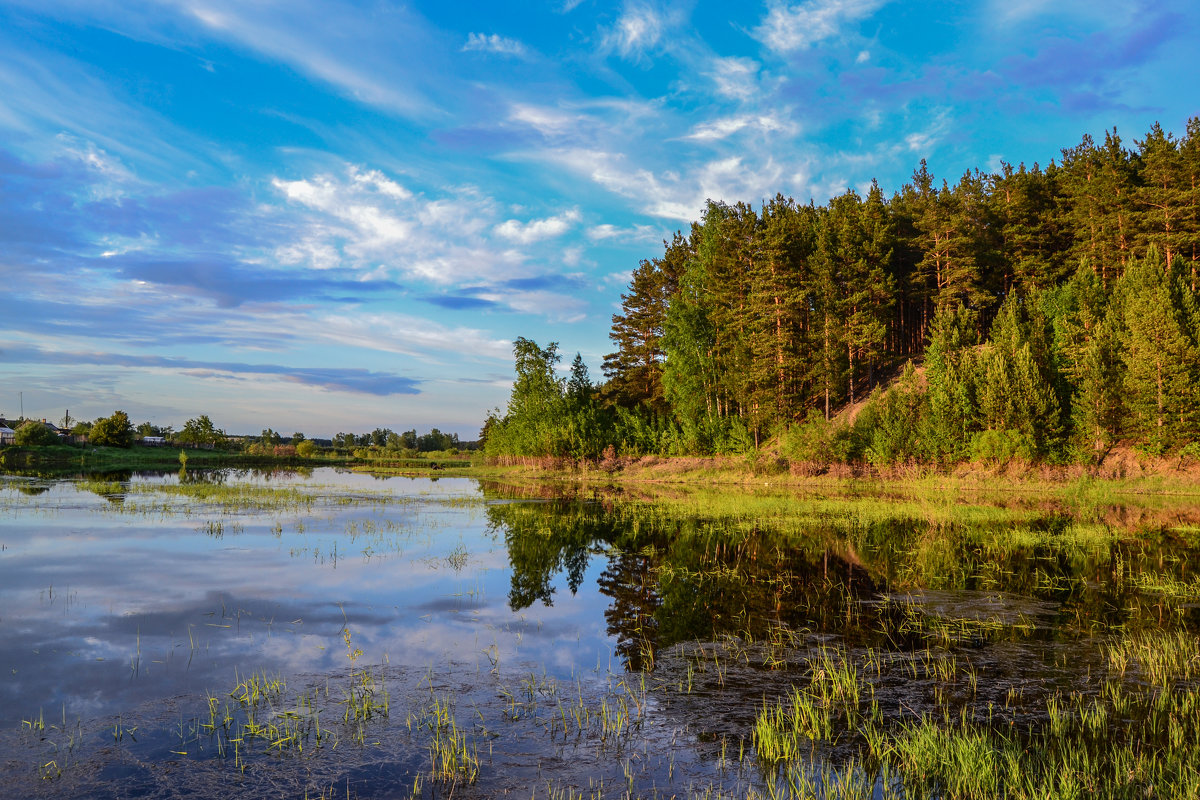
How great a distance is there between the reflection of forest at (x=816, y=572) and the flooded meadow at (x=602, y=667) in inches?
5.4

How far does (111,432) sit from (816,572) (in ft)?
398

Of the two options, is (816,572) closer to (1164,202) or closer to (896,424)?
(896,424)

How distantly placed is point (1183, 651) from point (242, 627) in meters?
17.0

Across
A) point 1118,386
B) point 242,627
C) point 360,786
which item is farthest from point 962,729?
point 1118,386

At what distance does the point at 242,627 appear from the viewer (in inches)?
507

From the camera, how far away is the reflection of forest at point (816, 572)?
13.5 m

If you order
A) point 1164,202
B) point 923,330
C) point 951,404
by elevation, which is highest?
point 1164,202

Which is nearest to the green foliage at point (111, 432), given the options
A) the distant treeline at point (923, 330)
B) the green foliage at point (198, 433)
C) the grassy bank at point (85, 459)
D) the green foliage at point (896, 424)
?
the grassy bank at point (85, 459)

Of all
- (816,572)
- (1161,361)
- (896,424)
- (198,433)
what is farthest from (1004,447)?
(198,433)

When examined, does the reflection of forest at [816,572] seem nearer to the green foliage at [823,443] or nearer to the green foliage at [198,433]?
the green foliage at [823,443]

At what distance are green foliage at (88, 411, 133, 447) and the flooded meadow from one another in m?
99.6

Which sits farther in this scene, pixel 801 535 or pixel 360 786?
pixel 801 535

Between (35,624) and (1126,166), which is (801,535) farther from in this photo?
(1126,166)

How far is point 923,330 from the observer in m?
76.9
